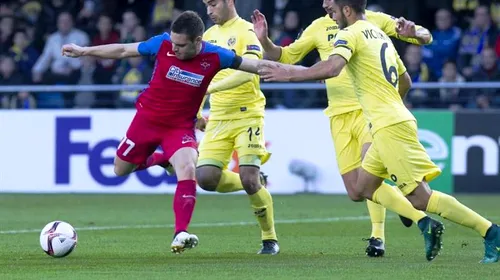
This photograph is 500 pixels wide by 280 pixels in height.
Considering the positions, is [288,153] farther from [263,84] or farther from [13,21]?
[13,21]

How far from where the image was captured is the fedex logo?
59.9ft

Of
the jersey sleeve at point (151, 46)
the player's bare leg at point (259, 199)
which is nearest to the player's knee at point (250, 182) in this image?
the player's bare leg at point (259, 199)

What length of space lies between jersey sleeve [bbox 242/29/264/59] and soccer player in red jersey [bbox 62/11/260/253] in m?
0.85

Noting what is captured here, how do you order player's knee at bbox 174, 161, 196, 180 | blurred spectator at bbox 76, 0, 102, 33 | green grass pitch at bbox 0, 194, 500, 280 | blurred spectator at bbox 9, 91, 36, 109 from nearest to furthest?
green grass pitch at bbox 0, 194, 500, 280, player's knee at bbox 174, 161, 196, 180, blurred spectator at bbox 9, 91, 36, 109, blurred spectator at bbox 76, 0, 102, 33

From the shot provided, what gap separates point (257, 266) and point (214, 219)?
5.20m

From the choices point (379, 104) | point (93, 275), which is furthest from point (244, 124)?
point (93, 275)

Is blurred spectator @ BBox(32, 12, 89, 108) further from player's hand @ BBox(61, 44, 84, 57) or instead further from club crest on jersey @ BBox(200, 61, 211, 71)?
club crest on jersey @ BBox(200, 61, 211, 71)

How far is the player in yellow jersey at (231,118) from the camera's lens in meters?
11.0

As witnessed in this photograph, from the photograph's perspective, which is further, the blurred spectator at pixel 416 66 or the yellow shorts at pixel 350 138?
the blurred spectator at pixel 416 66

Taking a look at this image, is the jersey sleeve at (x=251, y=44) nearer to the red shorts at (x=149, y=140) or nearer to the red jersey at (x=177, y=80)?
the red jersey at (x=177, y=80)

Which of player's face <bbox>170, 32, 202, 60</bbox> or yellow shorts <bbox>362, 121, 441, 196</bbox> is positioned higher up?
player's face <bbox>170, 32, 202, 60</bbox>

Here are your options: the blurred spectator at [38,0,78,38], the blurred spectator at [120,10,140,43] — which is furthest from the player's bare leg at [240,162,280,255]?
the blurred spectator at [38,0,78,38]

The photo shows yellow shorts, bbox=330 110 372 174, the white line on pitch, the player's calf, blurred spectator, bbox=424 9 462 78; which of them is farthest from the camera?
blurred spectator, bbox=424 9 462 78

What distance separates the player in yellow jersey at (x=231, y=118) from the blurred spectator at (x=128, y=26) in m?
9.51
